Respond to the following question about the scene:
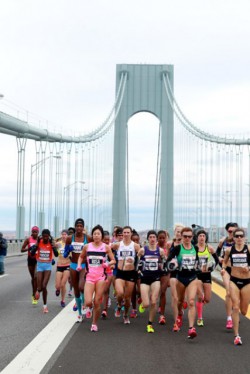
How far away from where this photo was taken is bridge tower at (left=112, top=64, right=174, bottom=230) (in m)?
79.0

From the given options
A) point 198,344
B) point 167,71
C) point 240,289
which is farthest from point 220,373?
point 167,71

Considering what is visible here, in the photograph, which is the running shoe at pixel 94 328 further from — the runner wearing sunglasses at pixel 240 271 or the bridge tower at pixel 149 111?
the bridge tower at pixel 149 111

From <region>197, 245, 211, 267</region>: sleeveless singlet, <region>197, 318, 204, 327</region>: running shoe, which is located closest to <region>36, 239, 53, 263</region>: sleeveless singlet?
<region>197, 318, 204, 327</region>: running shoe

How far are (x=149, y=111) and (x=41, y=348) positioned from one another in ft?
253

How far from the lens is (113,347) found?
29.7 feet

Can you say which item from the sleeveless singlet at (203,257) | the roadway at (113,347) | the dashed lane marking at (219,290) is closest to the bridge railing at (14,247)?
the dashed lane marking at (219,290)

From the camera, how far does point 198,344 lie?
9398mm

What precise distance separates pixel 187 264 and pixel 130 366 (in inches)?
116

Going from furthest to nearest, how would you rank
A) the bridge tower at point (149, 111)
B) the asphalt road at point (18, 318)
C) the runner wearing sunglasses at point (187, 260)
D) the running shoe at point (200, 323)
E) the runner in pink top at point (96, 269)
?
the bridge tower at point (149, 111)
the running shoe at point (200, 323)
the runner in pink top at point (96, 269)
the runner wearing sunglasses at point (187, 260)
the asphalt road at point (18, 318)

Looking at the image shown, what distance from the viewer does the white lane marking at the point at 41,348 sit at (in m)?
7.54

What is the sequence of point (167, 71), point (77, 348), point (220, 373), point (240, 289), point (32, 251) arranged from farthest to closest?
point (167, 71)
point (32, 251)
point (240, 289)
point (77, 348)
point (220, 373)

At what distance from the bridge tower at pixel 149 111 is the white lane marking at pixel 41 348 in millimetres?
65962

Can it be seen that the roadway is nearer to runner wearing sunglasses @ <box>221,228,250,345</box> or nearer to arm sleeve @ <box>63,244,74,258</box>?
runner wearing sunglasses @ <box>221,228,250,345</box>

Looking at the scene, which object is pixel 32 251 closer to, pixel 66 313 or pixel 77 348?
pixel 66 313
